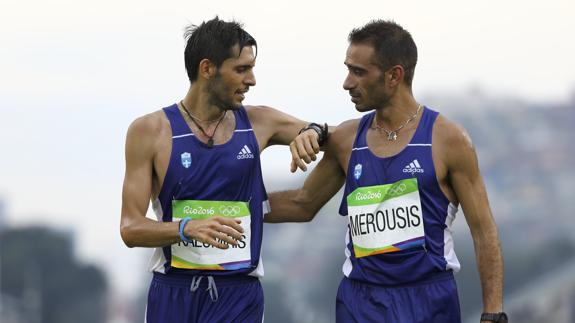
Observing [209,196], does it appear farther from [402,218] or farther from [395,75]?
[395,75]

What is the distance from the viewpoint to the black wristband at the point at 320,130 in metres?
10.5

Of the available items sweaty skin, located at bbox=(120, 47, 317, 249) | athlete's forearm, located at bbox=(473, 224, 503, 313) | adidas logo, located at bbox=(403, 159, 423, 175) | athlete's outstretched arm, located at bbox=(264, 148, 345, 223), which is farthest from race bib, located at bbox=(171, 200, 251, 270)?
athlete's forearm, located at bbox=(473, 224, 503, 313)

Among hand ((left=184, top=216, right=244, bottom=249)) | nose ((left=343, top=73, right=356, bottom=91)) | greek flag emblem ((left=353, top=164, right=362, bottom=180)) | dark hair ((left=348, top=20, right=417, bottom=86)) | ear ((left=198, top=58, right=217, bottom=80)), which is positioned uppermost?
dark hair ((left=348, top=20, right=417, bottom=86))

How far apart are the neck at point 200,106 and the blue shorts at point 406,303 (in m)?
1.78

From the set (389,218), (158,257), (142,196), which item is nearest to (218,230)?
(142,196)

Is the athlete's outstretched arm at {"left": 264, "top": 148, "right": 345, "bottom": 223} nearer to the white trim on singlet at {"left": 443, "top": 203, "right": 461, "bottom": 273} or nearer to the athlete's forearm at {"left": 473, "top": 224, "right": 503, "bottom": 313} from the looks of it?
the white trim on singlet at {"left": 443, "top": 203, "right": 461, "bottom": 273}

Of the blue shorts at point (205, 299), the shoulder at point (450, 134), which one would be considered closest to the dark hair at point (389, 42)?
the shoulder at point (450, 134)

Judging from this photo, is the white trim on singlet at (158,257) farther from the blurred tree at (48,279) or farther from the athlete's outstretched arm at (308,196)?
the blurred tree at (48,279)

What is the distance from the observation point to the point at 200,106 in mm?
10664

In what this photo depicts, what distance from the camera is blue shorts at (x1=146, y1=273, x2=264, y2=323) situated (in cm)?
1051

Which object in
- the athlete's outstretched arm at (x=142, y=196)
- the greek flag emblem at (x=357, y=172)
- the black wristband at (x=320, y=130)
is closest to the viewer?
the athlete's outstretched arm at (x=142, y=196)

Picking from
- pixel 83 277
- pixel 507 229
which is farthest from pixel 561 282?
pixel 83 277

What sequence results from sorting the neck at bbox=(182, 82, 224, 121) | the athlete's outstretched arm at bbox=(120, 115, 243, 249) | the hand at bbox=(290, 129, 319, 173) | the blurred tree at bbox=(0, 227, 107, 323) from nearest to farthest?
1. the hand at bbox=(290, 129, 319, 173)
2. the athlete's outstretched arm at bbox=(120, 115, 243, 249)
3. the neck at bbox=(182, 82, 224, 121)
4. the blurred tree at bbox=(0, 227, 107, 323)

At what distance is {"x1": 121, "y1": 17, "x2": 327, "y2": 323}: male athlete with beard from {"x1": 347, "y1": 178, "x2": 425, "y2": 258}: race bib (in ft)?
2.31
